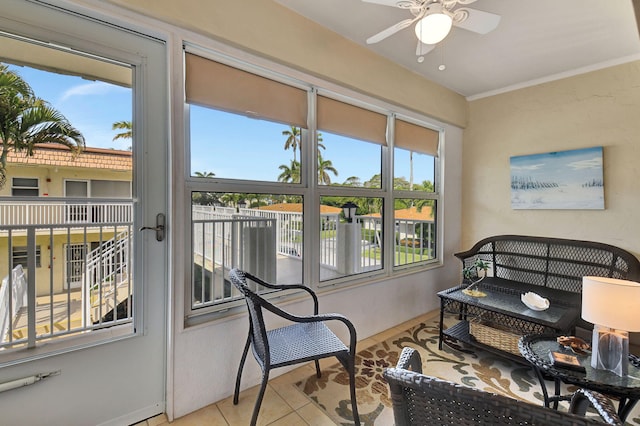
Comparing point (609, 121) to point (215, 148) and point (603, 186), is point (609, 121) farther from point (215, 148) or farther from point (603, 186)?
point (215, 148)

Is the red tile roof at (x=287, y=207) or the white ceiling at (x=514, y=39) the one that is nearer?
the white ceiling at (x=514, y=39)

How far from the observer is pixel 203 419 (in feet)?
5.56

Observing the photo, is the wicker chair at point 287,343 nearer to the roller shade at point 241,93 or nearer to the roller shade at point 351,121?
the roller shade at point 241,93

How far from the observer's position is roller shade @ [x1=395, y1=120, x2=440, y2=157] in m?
3.05

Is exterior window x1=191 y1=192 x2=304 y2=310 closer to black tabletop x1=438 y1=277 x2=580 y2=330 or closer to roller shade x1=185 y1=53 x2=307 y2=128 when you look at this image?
roller shade x1=185 y1=53 x2=307 y2=128

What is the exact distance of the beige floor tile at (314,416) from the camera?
1.65 meters

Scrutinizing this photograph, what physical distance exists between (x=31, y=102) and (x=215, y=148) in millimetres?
898

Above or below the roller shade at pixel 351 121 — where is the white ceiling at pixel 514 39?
above

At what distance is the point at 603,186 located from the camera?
8.90 feet

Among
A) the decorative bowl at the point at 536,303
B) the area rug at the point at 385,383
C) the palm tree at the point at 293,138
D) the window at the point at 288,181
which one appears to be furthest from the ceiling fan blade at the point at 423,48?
the area rug at the point at 385,383

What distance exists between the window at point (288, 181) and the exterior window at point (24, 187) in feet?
2.30

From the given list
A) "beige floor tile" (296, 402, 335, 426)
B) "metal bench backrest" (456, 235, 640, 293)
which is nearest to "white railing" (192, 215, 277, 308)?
"beige floor tile" (296, 402, 335, 426)

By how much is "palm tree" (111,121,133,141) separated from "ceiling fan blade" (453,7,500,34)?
1955 mm

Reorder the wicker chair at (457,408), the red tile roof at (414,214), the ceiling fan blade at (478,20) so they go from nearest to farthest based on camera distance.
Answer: the wicker chair at (457,408)
the ceiling fan blade at (478,20)
the red tile roof at (414,214)
